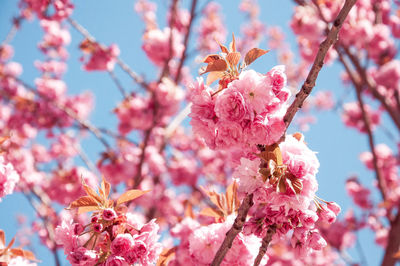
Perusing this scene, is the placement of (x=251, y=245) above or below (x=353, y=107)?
below

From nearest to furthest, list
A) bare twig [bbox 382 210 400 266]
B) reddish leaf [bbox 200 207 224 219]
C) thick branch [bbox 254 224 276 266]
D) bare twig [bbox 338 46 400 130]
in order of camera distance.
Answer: thick branch [bbox 254 224 276 266] < reddish leaf [bbox 200 207 224 219] < bare twig [bbox 382 210 400 266] < bare twig [bbox 338 46 400 130]

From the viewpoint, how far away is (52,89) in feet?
18.6

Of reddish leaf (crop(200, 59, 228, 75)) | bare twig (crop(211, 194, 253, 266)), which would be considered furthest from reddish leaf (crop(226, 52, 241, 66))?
bare twig (crop(211, 194, 253, 266))

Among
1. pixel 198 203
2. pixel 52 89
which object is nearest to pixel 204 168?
pixel 198 203

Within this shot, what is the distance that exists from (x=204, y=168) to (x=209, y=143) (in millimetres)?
5100

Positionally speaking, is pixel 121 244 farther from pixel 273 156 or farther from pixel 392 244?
pixel 392 244

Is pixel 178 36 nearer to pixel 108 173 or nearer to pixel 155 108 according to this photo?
pixel 155 108

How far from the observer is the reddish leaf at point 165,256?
1427 mm

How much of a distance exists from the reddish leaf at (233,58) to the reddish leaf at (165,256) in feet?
2.88

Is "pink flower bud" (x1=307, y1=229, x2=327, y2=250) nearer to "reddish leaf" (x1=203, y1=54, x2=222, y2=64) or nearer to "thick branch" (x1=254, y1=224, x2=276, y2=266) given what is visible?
"thick branch" (x1=254, y1=224, x2=276, y2=266)

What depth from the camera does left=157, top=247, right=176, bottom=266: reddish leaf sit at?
1.43 m

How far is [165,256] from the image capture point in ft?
4.88

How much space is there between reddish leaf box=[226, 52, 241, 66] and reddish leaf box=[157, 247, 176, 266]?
2.88ft

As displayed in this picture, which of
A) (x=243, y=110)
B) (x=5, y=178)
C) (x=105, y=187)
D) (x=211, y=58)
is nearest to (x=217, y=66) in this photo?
(x=211, y=58)
